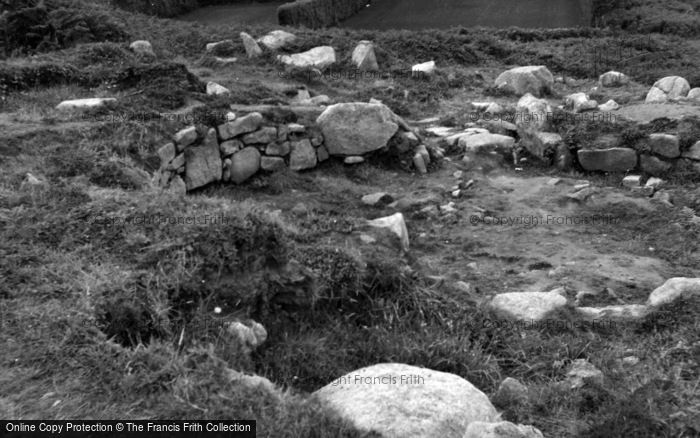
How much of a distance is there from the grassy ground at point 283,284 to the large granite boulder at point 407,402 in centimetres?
18

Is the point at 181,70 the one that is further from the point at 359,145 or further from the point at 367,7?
the point at 367,7

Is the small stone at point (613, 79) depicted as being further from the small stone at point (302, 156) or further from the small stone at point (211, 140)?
the small stone at point (211, 140)

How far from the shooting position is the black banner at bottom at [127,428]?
2686 mm

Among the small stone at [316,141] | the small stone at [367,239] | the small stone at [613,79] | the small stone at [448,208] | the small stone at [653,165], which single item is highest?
the small stone at [316,141]

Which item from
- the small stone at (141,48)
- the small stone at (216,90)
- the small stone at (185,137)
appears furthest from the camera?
the small stone at (141,48)

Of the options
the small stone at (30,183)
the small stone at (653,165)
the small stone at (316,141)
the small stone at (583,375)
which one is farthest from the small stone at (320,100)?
the small stone at (583,375)

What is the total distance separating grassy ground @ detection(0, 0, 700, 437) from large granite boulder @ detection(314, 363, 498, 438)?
0.18m

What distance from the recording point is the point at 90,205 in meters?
4.73

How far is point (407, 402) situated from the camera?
3268mm

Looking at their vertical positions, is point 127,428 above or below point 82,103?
below

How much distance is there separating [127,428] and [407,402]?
133 centimetres

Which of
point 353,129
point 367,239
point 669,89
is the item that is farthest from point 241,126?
point 669,89

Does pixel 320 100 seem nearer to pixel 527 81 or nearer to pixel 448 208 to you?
pixel 448 208

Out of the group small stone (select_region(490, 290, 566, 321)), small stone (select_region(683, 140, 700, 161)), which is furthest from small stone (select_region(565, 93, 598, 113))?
small stone (select_region(490, 290, 566, 321))
